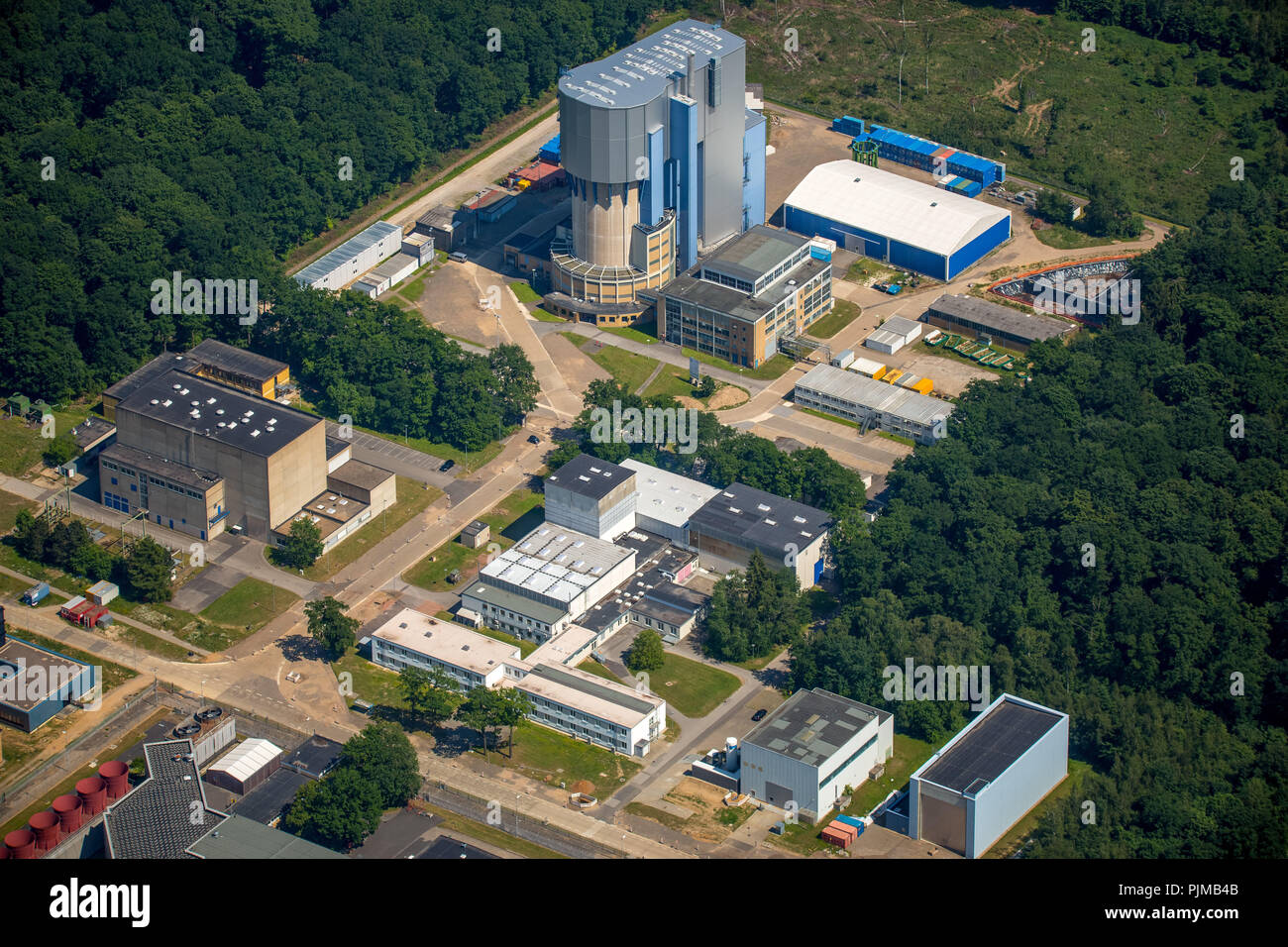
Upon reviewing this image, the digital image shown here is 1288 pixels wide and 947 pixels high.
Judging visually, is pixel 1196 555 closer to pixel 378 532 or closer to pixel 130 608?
pixel 378 532

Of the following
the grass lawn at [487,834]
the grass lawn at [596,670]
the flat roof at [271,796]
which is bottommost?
the grass lawn at [487,834]

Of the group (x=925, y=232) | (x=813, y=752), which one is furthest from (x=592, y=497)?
(x=925, y=232)

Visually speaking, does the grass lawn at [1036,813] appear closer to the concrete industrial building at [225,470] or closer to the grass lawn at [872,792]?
the grass lawn at [872,792]

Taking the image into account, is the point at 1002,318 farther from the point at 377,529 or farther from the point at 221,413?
the point at 221,413

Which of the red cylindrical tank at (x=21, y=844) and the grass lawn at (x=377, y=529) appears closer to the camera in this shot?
the red cylindrical tank at (x=21, y=844)

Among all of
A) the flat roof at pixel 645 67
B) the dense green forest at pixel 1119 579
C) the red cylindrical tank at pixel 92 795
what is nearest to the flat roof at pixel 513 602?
the dense green forest at pixel 1119 579

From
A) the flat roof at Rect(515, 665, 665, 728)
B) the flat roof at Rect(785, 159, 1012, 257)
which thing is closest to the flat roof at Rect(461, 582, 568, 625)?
the flat roof at Rect(515, 665, 665, 728)

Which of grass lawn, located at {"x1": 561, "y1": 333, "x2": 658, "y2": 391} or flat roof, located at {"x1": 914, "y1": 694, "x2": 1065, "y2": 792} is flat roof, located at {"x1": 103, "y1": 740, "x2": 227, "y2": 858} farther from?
grass lawn, located at {"x1": 561, "y1": 333, "x2": 658, "y2": 391}

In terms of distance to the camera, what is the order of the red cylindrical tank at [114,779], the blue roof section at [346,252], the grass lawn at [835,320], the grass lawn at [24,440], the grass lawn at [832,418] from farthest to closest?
the blue roof section at [346,252] → the grass lawn at [835,320] → the grass lawn at [832,418] → the grass lawn at [24,440] → the red cylindrical tank at [114,779]
